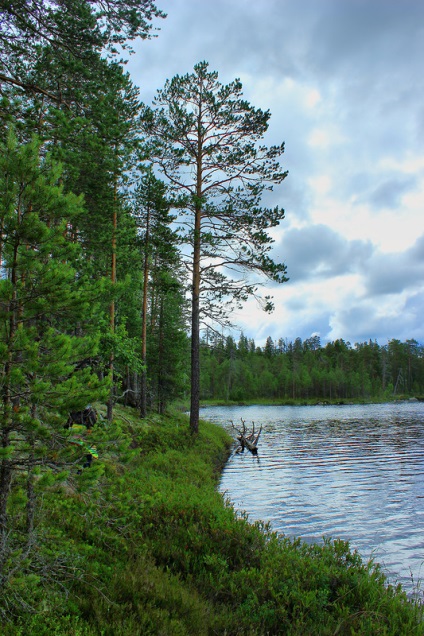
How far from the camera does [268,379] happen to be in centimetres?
11100

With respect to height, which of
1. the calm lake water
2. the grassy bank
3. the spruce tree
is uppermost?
the spruce tree

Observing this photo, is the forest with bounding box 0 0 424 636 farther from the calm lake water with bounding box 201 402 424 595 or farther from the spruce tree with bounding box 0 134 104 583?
the calm lake water with bounding box 201 402 424 595

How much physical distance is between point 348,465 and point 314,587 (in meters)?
14.3

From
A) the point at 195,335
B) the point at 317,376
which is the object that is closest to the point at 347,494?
the point at 195,335

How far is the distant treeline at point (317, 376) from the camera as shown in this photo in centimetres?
10969

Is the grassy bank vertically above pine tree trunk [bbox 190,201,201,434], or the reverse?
pine tree trunk [bbox 190,201,201,434]

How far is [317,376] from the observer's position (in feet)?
359

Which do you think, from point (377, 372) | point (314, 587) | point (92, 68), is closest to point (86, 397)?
point (314, 587)

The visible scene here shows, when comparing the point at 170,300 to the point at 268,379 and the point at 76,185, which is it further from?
the point at 268,379

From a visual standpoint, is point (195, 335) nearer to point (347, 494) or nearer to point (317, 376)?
point (347, 494)

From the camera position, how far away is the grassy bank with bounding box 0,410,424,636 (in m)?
4.79

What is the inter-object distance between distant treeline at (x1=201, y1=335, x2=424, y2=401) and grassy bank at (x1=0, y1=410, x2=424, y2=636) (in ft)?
301

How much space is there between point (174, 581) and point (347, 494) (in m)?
9.51

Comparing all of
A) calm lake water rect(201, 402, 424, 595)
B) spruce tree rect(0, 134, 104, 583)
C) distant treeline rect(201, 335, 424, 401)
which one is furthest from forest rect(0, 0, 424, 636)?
distant treeline rect(201, 335, 424, 401)
